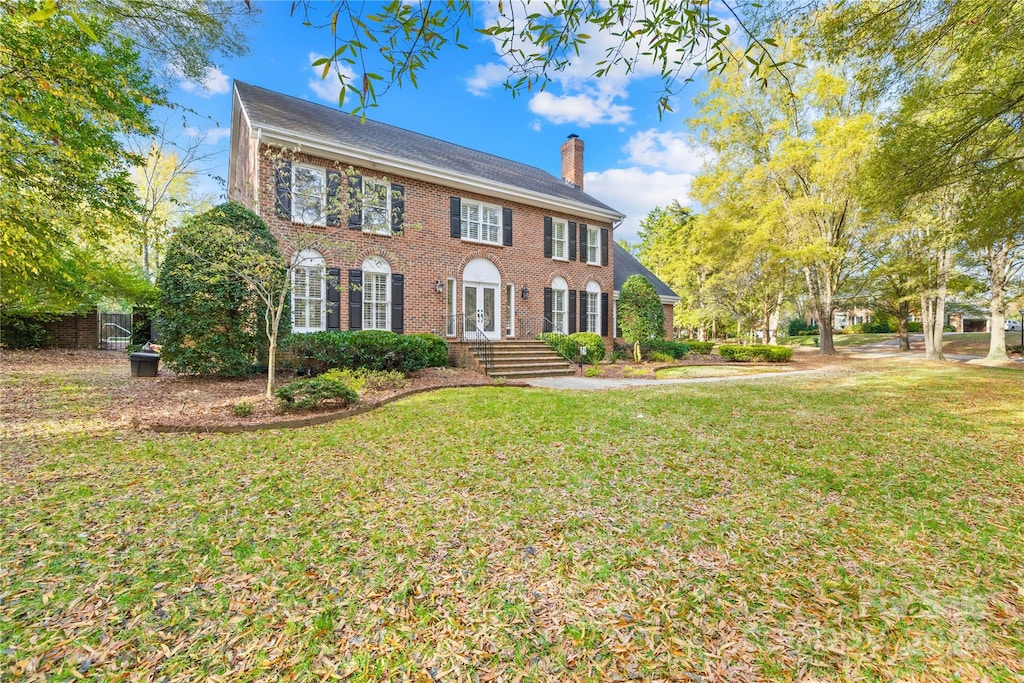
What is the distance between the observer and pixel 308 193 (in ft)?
25.1

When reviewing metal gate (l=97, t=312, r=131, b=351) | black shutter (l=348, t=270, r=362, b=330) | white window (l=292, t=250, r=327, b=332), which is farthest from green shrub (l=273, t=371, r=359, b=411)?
metal gate (l=97, t=312, r=131, b=351)

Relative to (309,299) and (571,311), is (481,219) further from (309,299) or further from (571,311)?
(309,299)

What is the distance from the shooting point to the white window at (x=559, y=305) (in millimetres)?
15305

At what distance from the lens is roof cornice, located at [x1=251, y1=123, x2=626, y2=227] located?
10086 mm

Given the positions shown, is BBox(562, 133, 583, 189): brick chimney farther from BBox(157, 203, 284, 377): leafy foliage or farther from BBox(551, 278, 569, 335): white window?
BBox(157, 203, 284, 377): leafy foliage

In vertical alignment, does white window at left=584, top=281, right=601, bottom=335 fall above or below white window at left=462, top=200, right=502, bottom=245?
below

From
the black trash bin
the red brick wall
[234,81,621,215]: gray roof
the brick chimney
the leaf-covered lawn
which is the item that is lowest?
the leaf-covered lawn

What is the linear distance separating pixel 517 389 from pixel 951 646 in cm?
683

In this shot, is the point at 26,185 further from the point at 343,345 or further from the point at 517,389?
the point at 517,389

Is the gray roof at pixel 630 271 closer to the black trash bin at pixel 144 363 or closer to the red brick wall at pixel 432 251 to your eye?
the red brick wall at pixel 432 251

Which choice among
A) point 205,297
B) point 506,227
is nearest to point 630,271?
point 506,227

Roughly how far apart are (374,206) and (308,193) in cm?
162

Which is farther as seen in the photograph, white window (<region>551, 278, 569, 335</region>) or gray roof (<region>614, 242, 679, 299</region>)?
gray roof (<region>614, 242, 679, 299</region>)

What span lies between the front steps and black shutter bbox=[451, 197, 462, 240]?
140 inches
